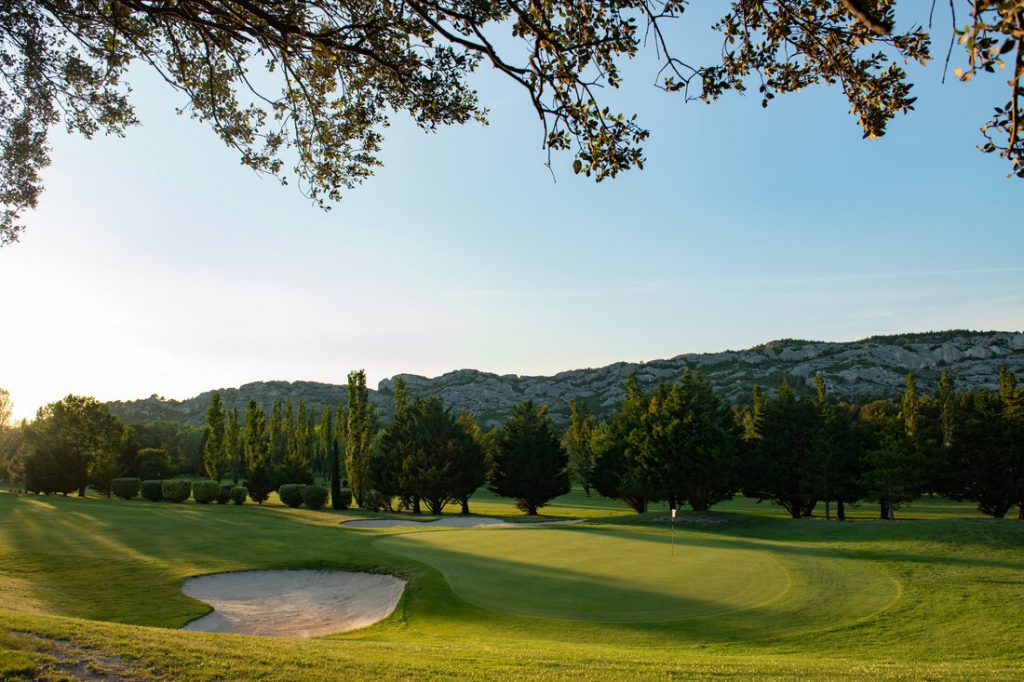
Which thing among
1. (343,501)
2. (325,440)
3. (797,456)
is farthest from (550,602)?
(325,440)

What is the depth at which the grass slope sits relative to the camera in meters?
8.52

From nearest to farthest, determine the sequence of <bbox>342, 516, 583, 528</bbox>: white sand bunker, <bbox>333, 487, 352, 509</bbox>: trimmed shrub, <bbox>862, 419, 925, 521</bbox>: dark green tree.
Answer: <bbox>342, 516, 583, 528</bbox>: white sand bunker, <bbox>862, 419, 925, 521</bbox>: dark green tree, <bbox>333, 487, 352, 509</bbox>: trimmed shrub

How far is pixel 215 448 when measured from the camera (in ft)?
180

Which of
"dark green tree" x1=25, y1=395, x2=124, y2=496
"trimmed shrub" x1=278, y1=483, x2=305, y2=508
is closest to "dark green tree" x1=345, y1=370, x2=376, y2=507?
"trimmed shrub" x1=278, y1=483, x2=305, y2=508

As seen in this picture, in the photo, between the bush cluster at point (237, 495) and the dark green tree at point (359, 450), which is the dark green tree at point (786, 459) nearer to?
the dark green tree at point (359, 450)

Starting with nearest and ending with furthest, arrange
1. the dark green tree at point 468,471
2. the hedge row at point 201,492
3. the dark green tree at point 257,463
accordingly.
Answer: the hedge row at point 201,492
the dark green tree at point 468,471
the dark green tree at point 257,463

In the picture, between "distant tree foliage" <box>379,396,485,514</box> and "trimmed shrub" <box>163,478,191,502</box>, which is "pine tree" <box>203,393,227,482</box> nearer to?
"trimmed shrub" <box>163,478,191,502</box>

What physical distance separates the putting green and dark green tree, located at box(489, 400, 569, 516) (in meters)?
23.7

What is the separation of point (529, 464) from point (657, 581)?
3152 centimetres

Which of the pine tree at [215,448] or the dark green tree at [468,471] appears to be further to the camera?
the pine tree at [215,448]

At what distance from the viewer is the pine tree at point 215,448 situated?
178 feet

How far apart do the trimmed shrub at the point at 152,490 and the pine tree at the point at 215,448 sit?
35.3ft

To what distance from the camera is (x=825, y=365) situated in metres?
174

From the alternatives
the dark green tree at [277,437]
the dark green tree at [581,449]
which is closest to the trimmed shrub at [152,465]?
the dark green tree at [277,437]
